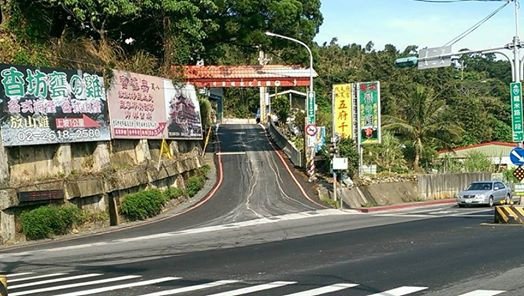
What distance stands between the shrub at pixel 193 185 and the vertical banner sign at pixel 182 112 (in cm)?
245

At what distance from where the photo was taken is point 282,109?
65938mm

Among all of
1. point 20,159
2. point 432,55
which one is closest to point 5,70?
point 20,159

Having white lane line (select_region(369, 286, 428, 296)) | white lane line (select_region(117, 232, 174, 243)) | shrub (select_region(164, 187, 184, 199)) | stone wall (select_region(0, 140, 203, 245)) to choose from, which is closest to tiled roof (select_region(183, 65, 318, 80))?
stone wall (select_region(0, 140, 203, 245))

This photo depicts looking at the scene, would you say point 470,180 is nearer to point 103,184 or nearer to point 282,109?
point 282,109

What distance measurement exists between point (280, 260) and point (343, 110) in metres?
29.2

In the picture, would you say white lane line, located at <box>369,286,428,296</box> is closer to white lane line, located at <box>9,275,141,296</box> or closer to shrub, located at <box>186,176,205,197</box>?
white lane line, located at <box>9,275,141,296</box>

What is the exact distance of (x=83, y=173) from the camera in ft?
89.2

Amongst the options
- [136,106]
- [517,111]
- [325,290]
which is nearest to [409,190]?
[517,111]

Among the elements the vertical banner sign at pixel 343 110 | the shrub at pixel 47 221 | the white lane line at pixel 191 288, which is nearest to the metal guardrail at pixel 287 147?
the vertical banner sign at pixel 343 110

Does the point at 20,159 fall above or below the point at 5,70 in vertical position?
below

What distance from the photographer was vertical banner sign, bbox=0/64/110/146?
78.3 feet

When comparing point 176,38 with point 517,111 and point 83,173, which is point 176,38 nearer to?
point 83,173

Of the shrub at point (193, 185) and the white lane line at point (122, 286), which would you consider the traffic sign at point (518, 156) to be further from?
the shrub at point (193, 185)

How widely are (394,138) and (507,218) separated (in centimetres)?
3087
